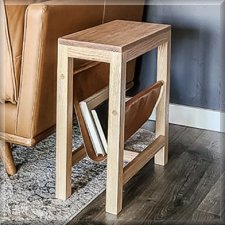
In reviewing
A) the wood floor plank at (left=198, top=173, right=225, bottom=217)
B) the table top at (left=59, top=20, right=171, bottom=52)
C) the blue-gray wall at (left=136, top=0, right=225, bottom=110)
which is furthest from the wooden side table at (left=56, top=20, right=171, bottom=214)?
the blue-gray wall at (left=136, top=0, right=225, bottom=110)

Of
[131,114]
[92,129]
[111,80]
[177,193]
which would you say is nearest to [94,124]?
[92,129]

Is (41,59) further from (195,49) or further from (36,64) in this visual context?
(195,49)

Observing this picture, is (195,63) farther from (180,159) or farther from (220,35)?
(180,159)

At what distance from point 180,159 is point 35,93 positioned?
77cm

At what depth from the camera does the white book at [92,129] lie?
183 cm

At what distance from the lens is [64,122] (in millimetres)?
1739

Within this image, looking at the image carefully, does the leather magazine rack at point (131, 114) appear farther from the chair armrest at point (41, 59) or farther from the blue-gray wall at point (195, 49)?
the blue-gray wall at point (195, 49)

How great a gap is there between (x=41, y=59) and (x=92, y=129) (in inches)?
12.6

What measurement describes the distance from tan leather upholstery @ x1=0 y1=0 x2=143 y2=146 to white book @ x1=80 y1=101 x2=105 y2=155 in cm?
8

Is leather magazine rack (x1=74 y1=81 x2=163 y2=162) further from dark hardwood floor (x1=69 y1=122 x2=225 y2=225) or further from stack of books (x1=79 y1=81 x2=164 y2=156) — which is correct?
dark hardwood floor (x1=69 y1=122 x2=225 y2=225)

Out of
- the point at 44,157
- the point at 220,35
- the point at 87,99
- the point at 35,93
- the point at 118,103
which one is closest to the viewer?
the point at 118,103

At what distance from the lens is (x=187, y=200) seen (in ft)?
6.07

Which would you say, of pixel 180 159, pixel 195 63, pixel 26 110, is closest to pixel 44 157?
pixel 26 110

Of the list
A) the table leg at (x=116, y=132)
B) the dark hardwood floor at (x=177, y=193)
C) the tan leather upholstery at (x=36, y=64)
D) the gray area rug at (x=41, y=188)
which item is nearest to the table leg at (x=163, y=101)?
the dark hardwood floor at (x=177, y=193)
